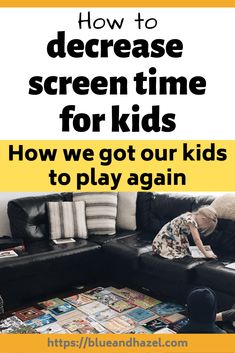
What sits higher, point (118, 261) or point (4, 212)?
point (4, 212)

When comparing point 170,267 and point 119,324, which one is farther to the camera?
point 170,267

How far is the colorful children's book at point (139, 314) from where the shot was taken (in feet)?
9.78

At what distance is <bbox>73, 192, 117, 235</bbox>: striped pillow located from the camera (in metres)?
3.95

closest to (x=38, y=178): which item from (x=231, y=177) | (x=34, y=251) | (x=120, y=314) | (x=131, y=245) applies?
(x=34, y=251)

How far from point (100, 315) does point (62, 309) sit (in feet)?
0.97

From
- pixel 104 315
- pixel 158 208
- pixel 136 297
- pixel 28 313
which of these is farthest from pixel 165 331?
pixel 158 208

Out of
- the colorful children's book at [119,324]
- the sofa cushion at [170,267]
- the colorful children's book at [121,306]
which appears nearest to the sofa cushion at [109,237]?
the sofa cushion at [170,267]

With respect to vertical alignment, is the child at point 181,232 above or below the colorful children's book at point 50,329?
above

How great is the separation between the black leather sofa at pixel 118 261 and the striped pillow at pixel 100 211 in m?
0.10

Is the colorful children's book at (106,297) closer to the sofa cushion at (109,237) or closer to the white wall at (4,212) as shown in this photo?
the sofa cushion at (109,237)

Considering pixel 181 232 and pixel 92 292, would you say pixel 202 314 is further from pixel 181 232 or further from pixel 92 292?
pixel 92 292

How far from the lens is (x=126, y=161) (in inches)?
128

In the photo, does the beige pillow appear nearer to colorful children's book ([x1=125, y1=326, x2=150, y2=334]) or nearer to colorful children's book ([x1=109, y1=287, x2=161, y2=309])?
colorful children's book ([x1=109, y1=287, x2=161, y2=309])

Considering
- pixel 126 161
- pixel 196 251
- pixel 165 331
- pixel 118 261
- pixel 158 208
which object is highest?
pixel 126 161
